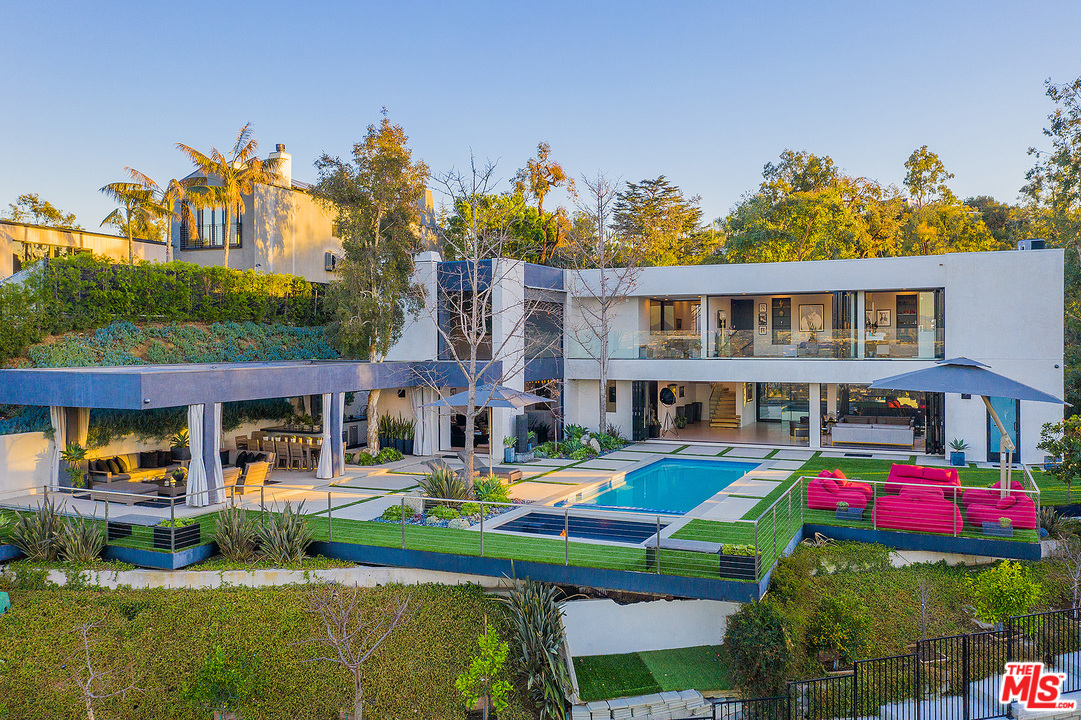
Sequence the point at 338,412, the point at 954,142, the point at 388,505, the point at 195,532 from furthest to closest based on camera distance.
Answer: the point at 954,142
the point at 338,412
the point at 388,505
the point at 195,532

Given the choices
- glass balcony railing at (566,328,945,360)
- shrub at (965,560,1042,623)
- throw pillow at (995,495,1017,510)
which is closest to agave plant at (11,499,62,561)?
shrub at (965,560,1042,623)

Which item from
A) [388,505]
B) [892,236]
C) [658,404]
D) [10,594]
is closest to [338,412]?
[388,505]

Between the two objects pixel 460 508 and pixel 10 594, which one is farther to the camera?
pixel 460 508

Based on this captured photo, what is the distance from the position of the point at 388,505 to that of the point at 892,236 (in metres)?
31.9

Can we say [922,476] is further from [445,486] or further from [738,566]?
[445,486]

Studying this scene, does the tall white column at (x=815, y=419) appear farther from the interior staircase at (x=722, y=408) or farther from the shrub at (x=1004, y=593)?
the shrub at (x=1004, y=593)

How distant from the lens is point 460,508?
1360cm

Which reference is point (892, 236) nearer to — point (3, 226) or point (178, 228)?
point (178, 228)

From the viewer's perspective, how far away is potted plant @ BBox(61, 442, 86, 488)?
15.8 meters

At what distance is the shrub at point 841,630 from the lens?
32.8 feet

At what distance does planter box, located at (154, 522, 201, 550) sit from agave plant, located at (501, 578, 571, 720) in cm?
505

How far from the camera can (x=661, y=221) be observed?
157ft

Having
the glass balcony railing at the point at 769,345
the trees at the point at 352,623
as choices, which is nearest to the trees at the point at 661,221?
the glass balcony railing at the point at 769,345

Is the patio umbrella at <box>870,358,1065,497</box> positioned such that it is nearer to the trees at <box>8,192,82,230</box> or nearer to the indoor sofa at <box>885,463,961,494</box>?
the indoor sofa at <box>885,463,961,494</box>
